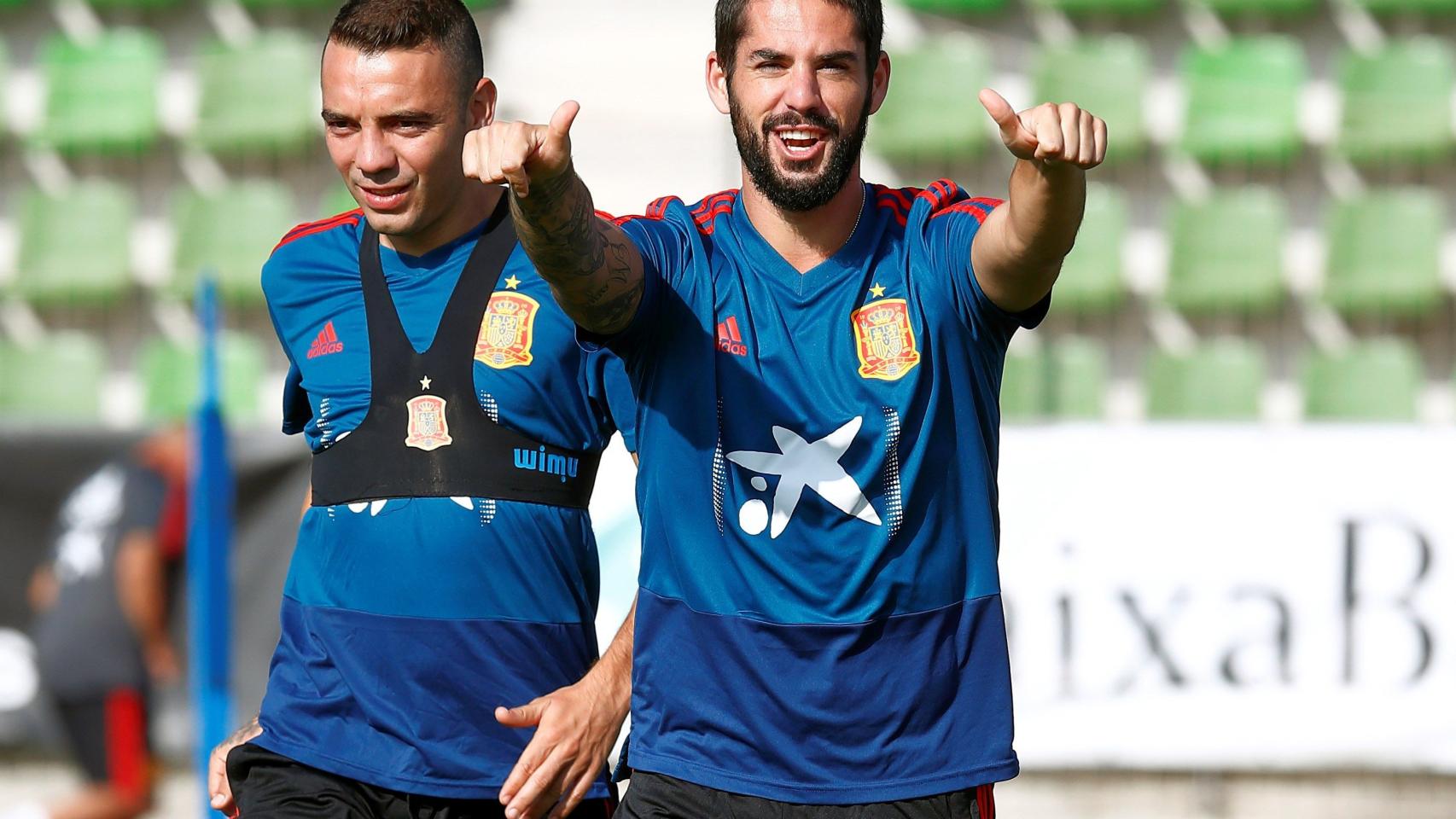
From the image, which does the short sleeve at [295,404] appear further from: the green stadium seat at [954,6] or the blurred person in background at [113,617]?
the green stadium seat at [954,6]

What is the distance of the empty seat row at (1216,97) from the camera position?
385 inches

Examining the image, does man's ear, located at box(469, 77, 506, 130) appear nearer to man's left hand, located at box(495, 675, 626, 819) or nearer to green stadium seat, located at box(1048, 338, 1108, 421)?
man's left hand, located at box(495, 675, 626, 819)

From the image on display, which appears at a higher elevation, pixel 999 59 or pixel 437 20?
pixel 999 59

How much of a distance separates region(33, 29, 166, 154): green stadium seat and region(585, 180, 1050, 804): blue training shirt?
8.53 meters

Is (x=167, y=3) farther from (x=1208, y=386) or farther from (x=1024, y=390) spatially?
(x=1208, y=386)

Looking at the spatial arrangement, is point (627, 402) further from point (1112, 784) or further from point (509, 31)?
point (509, 31)

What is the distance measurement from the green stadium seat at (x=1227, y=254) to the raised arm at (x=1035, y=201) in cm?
737

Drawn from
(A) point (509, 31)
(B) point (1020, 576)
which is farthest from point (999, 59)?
(B) point (1020, 576)

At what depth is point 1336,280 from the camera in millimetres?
9625

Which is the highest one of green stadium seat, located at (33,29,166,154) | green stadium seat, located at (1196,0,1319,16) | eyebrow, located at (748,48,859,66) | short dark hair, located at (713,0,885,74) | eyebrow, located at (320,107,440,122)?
green stadium seat, located at (1196,0,1319,16)

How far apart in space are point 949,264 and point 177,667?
443 cm

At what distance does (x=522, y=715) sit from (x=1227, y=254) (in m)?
7.63

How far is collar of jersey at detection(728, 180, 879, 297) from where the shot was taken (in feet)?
9.45

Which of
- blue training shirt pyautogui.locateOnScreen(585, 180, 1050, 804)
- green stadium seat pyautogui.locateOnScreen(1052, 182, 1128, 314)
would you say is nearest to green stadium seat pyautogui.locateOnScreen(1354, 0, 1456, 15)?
green stadium seat pyautogui.locateOnScreen(1052, 182, 1128, 314)
